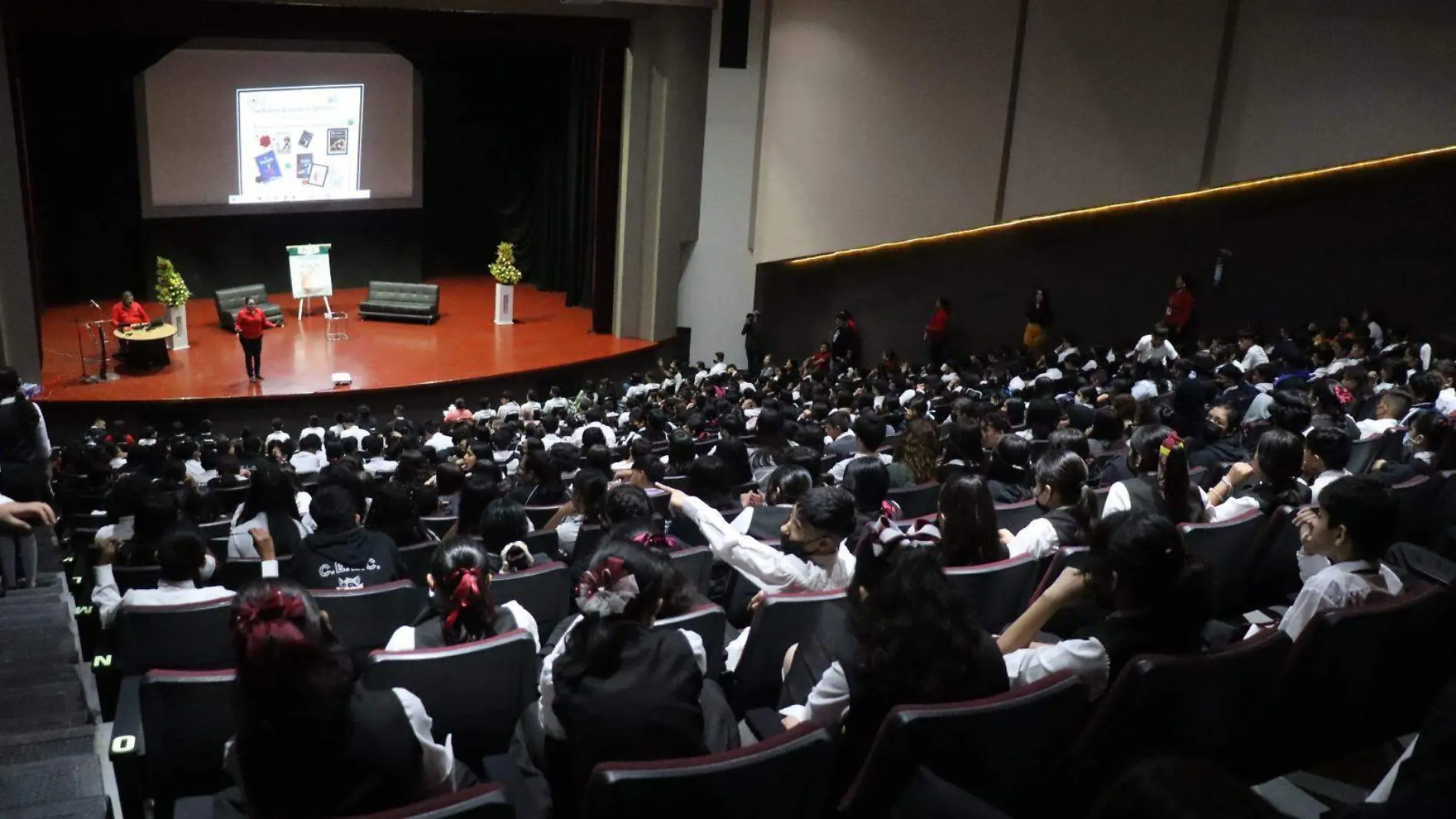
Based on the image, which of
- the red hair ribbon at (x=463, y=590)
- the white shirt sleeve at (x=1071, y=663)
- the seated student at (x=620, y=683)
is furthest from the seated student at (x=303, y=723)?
the white shirt sleeve at (x=1071, y=663)

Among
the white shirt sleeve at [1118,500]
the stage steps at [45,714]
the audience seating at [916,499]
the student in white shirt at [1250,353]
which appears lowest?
the stage steps at [45,714]

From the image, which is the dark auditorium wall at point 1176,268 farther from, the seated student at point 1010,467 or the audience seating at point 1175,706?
the audience seating at point 1175,706

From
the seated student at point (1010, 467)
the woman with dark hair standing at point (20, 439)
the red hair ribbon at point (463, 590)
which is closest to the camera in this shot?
the red hair ribbon at point (463, 590)

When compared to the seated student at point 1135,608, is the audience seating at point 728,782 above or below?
below

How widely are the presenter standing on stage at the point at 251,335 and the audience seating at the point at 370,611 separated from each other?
9.39 meters

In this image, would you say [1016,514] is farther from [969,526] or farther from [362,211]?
[362,211]

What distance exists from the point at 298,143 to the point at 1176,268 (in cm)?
1169

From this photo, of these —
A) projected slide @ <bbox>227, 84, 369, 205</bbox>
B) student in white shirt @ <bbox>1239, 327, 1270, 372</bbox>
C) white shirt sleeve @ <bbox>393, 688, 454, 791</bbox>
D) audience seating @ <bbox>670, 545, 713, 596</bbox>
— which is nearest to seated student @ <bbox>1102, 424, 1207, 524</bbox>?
audience seating @ <bbox>670, 545, 713, 596</bbox>

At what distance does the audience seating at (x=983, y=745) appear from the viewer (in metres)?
2.72

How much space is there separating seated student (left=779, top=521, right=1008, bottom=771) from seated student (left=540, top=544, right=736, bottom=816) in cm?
36

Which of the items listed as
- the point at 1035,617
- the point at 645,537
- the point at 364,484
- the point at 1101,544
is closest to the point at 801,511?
the point at 645,537

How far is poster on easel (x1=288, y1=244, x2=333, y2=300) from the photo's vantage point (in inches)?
650

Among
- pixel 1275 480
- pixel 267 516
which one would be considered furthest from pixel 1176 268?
pixel 267 516

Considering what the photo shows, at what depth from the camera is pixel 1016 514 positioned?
522cm
